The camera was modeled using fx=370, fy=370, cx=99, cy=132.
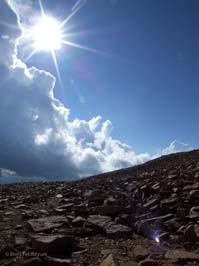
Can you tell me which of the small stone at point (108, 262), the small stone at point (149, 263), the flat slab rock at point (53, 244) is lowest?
the small stone at point (149, 263)

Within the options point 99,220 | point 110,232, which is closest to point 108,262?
point 110,232

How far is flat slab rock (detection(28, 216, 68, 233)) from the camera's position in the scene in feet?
29.9

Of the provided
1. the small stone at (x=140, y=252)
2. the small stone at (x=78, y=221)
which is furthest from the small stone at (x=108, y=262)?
the small stone at (x=78, y=221)

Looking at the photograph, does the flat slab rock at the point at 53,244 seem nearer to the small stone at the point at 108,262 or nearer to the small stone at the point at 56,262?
the small stone at the point at 56,262

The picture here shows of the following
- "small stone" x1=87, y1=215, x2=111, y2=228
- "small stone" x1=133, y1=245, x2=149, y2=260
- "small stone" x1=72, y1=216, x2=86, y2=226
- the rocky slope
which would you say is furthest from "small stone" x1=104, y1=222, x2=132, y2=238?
"small stone" x1=133, y1=245, x2=149, y2=260

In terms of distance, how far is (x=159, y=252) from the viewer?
7.84 m

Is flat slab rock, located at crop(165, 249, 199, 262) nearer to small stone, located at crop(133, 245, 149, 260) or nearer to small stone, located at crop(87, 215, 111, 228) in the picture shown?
small stone, located at crop(133, 245, 149, 260)

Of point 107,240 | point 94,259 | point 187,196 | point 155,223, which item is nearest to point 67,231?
point 107,240

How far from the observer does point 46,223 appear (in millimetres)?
9562

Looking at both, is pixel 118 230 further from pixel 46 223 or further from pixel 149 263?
pixel 149 263

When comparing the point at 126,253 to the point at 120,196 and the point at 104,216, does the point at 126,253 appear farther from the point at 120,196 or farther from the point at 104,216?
the point at 120,196

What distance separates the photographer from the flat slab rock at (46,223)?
9.12m

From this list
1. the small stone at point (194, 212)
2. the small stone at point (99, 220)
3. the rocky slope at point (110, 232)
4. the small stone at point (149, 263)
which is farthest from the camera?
the small stone at point (99, 220)

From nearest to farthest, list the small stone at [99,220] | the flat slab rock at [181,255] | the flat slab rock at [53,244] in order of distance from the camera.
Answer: the flat slab rock at [181,255], the flat slab rock at [53,244], the small stone at [99,220]
